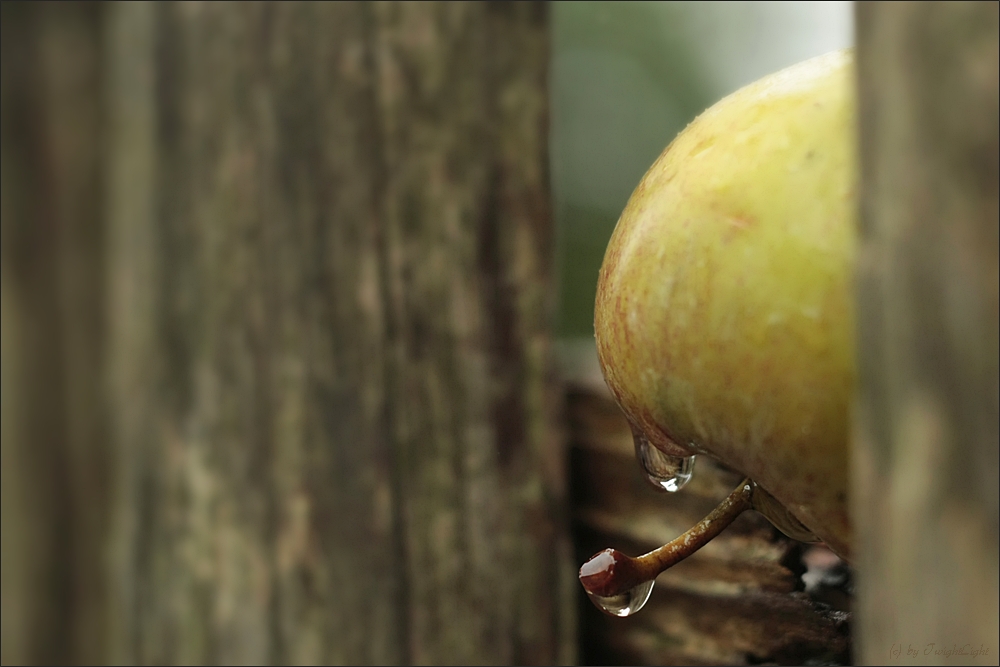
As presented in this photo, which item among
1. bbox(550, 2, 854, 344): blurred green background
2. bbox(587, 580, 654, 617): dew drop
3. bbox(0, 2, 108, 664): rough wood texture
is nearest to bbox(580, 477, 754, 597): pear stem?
bbox(587, 580, 654, 617): dew drop

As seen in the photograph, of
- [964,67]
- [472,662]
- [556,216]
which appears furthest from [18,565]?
[964,67]

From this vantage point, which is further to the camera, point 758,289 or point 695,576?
point 695,576

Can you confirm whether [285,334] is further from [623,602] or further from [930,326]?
[930,326]

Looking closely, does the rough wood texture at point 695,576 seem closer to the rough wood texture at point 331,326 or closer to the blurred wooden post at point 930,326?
the rough wood texture at point 331,326

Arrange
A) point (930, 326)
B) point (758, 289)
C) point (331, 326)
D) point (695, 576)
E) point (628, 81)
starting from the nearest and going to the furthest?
point (930, 326), point (758, 289), point (331, 326), point (695, 576), point (628, 81)

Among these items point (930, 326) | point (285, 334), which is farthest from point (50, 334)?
point (930, 326)

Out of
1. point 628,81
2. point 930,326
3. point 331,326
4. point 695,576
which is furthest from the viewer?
point 628,81
